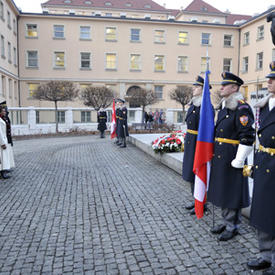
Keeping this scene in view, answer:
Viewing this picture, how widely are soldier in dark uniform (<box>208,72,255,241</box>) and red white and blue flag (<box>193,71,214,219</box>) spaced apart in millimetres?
126

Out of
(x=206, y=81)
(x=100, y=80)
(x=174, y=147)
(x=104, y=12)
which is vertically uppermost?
(x=104, y=12)

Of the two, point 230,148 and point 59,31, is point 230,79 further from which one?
point 59,31

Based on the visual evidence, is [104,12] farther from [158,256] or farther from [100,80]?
[158,256]

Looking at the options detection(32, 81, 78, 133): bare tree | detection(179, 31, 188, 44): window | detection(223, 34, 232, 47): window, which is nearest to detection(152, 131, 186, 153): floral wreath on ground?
detection(32, 81, 78, 133): bare tree

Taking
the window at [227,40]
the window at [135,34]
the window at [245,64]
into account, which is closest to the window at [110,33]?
the window at [135,34]

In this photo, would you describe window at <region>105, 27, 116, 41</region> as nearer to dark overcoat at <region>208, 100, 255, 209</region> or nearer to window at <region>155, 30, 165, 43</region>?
window at <region>155, 30, 165, 43</region>

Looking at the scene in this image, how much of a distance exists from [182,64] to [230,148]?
36.2m

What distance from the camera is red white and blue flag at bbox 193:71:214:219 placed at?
13.2ft

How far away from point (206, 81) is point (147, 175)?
4044 millimetres

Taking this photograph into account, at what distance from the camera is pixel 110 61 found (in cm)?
3681

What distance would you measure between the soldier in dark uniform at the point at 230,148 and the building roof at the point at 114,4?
52.5 meters

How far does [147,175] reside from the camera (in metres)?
7.71

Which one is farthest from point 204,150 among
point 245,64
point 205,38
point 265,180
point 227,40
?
point 227,40

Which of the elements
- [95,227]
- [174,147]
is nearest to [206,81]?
[95,227]
